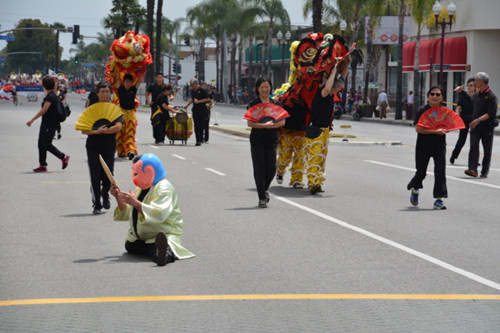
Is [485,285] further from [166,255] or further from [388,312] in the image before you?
[166,255]

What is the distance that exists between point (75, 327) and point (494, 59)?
50955mm

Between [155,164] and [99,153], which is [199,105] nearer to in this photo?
[99,153]

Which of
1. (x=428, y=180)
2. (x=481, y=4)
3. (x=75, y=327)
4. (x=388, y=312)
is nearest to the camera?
(x=75, y=327)

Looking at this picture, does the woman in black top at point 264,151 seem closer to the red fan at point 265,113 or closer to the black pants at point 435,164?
the red fan at point 265,113

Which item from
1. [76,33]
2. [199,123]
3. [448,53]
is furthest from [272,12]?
[199,123]

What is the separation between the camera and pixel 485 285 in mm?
7832

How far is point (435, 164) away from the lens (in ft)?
42.9

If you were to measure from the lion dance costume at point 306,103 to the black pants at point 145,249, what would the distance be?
18.9 feet

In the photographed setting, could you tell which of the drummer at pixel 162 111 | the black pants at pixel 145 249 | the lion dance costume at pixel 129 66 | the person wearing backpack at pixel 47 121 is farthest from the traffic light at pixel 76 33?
the black pants at pixel 145 249

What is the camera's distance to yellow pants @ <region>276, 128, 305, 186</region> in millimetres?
15203

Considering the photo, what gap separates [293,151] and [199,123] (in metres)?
10.6

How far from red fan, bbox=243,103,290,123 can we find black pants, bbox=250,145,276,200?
39cm

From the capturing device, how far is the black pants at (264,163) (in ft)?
42.3

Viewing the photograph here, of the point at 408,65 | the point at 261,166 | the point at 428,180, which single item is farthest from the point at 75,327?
the point at 408,65
